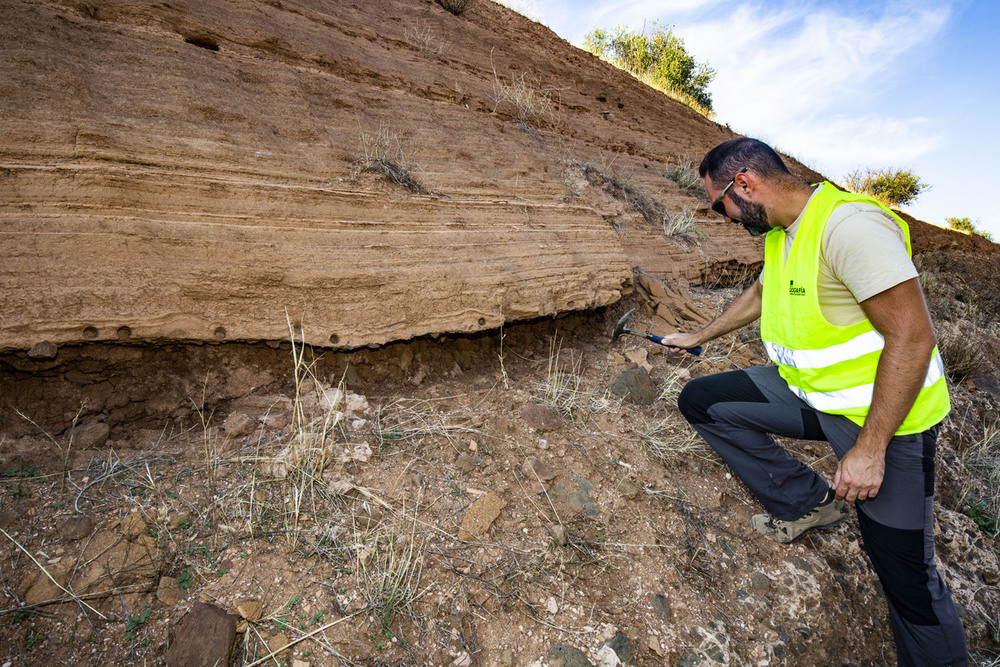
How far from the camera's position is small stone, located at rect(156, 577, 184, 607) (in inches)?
66.7

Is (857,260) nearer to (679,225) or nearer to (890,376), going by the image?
(890,376)

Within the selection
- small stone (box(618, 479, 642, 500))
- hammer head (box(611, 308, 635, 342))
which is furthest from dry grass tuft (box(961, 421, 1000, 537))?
small stone (box(618, 479, 642, 500))

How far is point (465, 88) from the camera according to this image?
4.92m

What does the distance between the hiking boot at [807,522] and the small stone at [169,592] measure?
101 inches

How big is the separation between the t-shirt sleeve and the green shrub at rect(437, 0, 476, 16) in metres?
5.99

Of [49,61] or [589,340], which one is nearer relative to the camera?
[49,61]

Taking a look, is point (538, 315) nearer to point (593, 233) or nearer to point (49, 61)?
point (593, 233)

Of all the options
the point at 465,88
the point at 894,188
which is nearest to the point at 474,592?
the point at 465,88

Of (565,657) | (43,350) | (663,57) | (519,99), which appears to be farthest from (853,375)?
(663,57)

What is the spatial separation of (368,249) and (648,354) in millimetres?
2174

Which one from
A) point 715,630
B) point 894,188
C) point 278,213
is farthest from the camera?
point 894,188

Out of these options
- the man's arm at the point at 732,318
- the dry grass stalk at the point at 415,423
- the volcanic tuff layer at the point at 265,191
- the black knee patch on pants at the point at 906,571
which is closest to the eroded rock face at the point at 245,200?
the volcanic tuff layer at the point at 265,191

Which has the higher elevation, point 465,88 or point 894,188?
point 894,188

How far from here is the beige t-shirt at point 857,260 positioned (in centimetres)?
172
